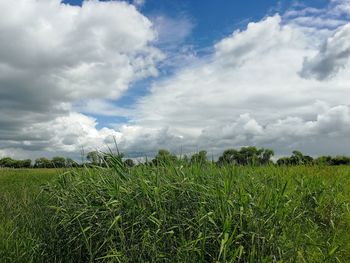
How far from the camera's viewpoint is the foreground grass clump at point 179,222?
211 inches

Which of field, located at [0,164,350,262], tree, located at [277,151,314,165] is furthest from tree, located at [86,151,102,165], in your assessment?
tree, located at [277,151,314,165]

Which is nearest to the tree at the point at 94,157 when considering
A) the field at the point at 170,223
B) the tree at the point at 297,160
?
the field at the point at 170,223

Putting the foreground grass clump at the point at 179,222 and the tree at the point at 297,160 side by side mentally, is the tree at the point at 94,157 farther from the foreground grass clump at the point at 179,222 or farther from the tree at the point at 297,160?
the tree at the point at 297,160

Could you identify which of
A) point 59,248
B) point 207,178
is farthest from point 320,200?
point 59,248

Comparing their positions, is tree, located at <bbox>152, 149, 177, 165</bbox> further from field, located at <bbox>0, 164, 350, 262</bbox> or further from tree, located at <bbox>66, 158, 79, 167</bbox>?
tree, located at <bbox>66, 158, 79, 167</bbox>

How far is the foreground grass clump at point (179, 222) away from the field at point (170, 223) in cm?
1

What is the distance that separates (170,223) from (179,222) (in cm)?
13

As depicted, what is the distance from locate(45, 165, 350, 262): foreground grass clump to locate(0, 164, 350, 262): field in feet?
0.05

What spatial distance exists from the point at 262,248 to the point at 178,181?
1.75 meters

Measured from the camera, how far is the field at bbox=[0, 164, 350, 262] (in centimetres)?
537

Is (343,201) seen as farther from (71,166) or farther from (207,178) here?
(71,166)

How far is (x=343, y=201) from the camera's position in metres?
8.69

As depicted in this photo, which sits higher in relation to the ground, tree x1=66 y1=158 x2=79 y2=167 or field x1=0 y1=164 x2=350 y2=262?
tree x1=66 y1=158 x2=79 y2=167

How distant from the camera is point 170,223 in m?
5.76
